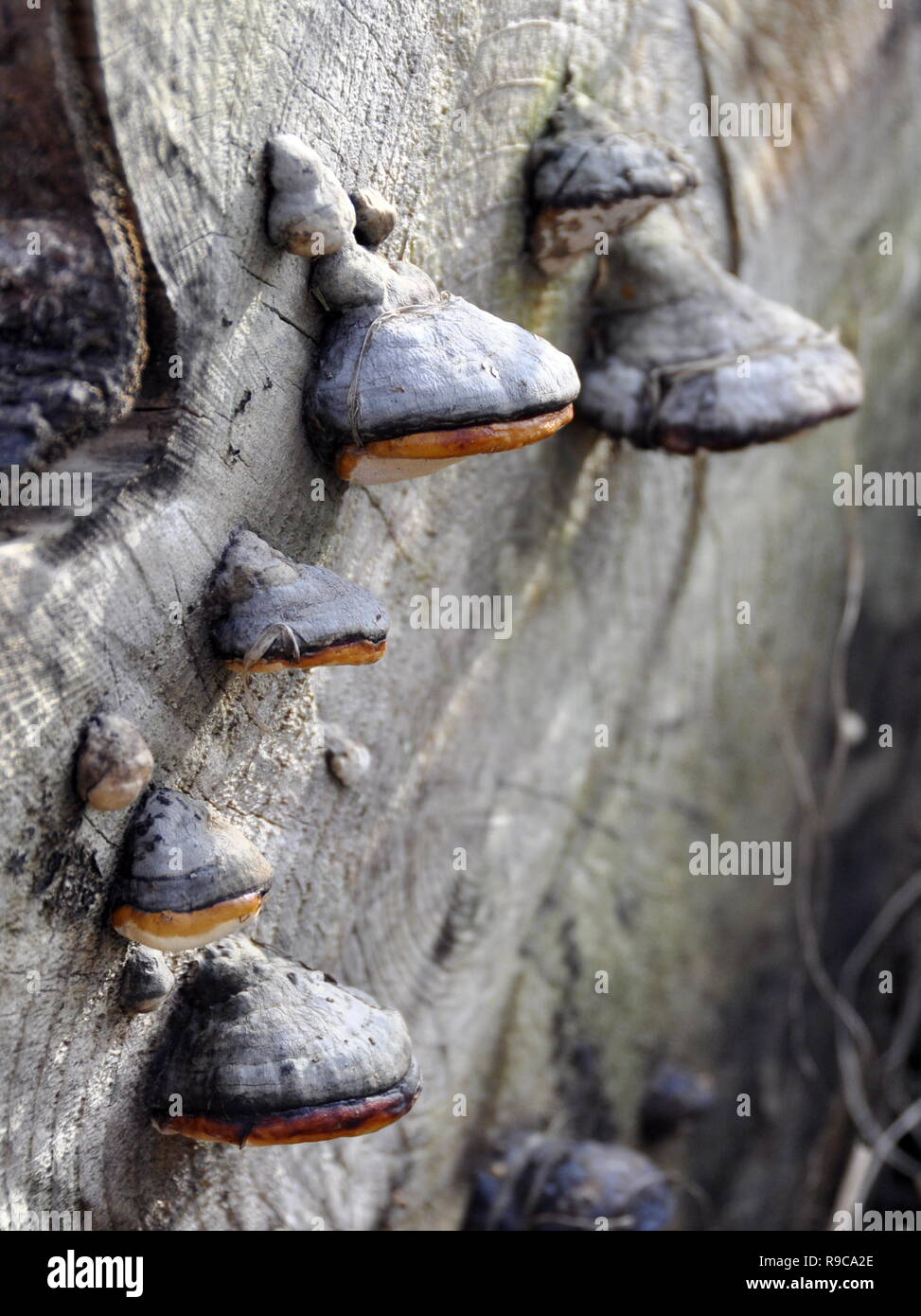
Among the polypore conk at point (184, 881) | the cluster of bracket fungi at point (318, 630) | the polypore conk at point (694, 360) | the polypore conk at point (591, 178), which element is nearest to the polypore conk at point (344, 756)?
the cluster of bracket fungi at point (318, 630)

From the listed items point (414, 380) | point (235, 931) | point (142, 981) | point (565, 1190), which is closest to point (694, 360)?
point (414, 380)

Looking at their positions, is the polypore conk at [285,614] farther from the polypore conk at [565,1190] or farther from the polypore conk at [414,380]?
the polypore conk at [565,1190]

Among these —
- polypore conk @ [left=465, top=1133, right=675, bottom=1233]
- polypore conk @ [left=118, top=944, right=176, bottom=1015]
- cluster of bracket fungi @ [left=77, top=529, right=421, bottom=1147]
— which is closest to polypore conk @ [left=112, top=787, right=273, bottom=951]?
cluster of bracket fungi @ [left=77, top=529, right=421, bottom=1147]

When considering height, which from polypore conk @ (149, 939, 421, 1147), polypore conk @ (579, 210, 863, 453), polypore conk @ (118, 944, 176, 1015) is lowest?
polypore conk @ (149, 939, 421, 1147)

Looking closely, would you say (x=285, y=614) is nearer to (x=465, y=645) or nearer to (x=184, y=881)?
(x=184, y=881)

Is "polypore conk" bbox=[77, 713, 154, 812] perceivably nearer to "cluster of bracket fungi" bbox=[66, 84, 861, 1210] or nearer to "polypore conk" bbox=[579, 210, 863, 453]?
"cluster of bracket fungi" bbox=[66, 84, 861, 1210]

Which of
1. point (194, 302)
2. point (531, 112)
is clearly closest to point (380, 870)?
point (194, 302)
